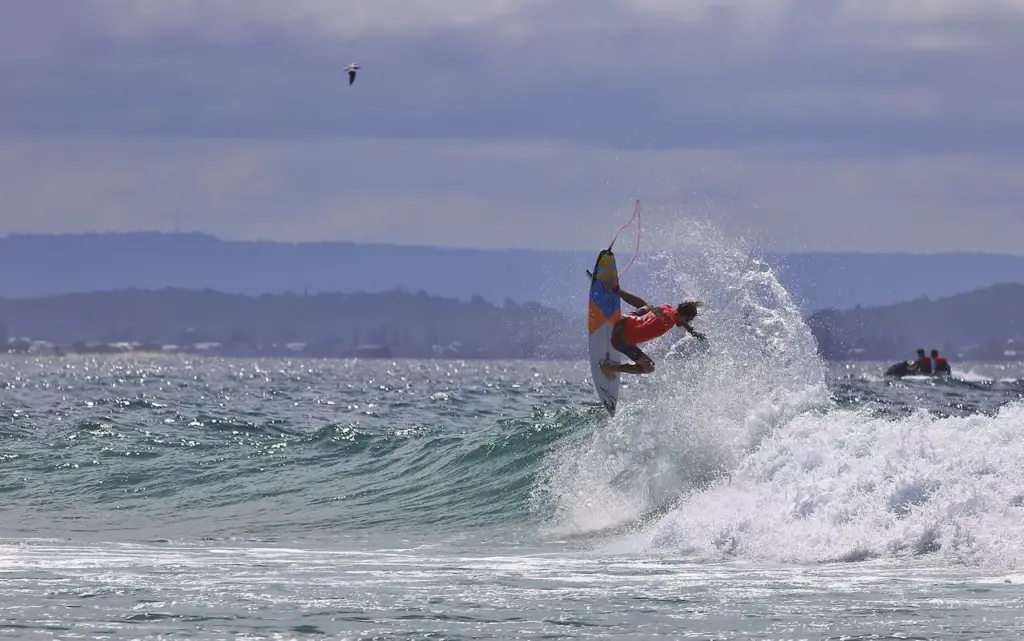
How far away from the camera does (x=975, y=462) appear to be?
15.9 m

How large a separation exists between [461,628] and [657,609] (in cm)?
168

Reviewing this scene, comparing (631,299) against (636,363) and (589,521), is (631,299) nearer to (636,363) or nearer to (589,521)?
(636,363)

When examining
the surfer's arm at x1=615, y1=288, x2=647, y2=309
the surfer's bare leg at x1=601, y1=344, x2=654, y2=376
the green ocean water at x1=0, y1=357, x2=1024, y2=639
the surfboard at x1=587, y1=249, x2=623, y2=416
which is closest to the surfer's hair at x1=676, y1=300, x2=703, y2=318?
the surfer's arm at x1=615, y1=288, x2=647, y2=309

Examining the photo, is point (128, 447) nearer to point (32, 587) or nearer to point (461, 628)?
point (32, 587)

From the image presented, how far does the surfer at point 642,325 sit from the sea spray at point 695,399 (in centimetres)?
145

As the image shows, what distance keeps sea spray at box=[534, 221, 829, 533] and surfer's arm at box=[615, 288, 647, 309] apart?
1278mm

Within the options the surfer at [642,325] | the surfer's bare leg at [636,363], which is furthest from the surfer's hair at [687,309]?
the surfer's bare leg at [636,363]

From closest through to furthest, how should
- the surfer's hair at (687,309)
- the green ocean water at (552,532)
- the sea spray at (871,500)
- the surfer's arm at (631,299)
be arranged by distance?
the green ocean water at (552,532), the sea spray at (871,500), the surfer's hair at (687,309), the surfer's arm at (631,299)

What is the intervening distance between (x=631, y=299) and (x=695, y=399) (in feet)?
7.28

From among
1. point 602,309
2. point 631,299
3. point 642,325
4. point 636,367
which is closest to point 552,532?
point 636,367

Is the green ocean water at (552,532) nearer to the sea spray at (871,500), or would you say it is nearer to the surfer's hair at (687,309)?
the sea spray at (871,500)

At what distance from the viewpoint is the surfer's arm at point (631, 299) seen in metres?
19.1

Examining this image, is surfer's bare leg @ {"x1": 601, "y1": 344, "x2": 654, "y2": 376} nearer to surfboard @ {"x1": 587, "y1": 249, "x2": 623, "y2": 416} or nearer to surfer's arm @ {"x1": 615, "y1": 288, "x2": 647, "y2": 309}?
surfboard @ {"x1": 587, "y1": 249, "x2": 623, "y2": 416}

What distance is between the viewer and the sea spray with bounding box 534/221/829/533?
1952 centimetres
